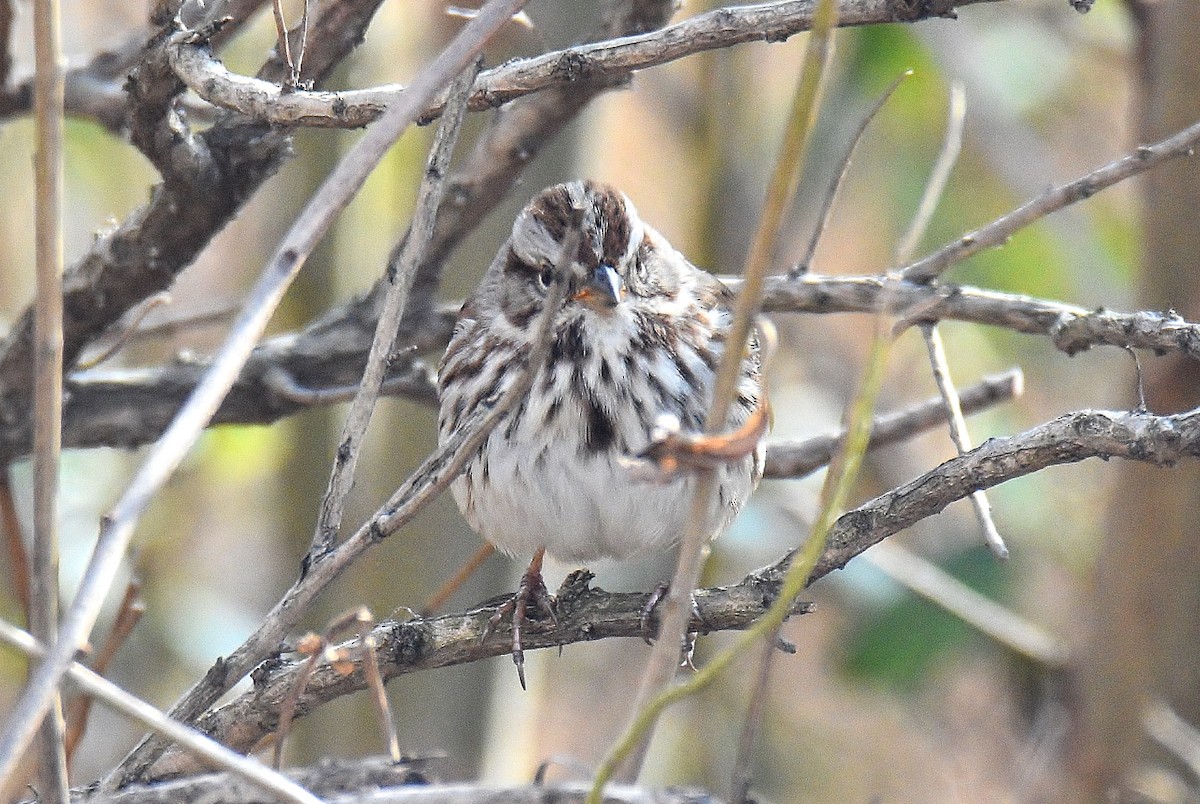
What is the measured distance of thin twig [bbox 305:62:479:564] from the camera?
1889 millimetres

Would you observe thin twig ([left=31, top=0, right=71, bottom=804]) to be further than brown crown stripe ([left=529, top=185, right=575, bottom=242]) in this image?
No

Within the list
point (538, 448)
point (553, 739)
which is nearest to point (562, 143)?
point (538, 448)

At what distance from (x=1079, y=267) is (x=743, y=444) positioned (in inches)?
152

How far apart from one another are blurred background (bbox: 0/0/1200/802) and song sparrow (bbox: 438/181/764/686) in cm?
72

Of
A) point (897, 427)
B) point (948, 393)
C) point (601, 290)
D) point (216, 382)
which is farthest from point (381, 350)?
point (897, 427)

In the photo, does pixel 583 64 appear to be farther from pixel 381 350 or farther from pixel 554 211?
pixel 554 211

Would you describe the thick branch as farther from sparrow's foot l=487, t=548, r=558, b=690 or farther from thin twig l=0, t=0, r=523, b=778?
thin twig l=0, t=0, r=523, b=778

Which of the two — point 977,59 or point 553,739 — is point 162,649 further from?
point 977,59

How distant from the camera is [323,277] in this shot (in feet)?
15.2

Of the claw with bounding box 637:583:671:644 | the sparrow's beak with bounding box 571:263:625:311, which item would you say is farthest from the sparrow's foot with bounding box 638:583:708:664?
the sparrow's beak with bounding box 571:263:625:311

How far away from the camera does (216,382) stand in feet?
4.78

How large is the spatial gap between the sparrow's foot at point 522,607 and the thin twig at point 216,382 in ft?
3.23

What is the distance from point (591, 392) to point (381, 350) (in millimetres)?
1006

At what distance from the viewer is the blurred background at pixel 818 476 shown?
12.8 feet
